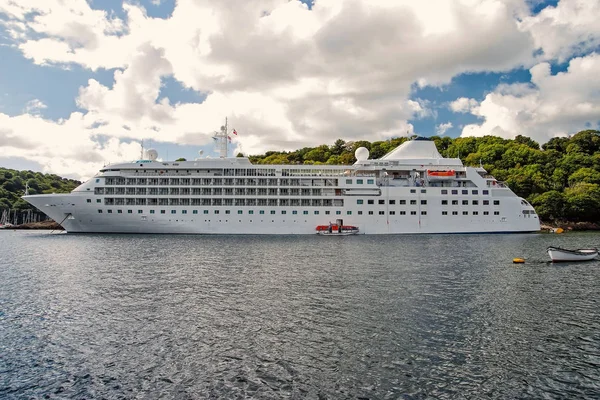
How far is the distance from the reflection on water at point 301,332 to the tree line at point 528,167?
236 ft

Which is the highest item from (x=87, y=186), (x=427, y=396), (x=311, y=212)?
(x=87, y=186)

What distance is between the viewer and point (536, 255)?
36188mm

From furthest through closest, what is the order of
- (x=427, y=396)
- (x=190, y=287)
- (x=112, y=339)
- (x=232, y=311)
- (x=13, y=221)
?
(x=13, y=221), (x=190, y=287), (x=232, y=311), (x=112, y=339), (x=427, y=396)

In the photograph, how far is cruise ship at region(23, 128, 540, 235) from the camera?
60.8 m

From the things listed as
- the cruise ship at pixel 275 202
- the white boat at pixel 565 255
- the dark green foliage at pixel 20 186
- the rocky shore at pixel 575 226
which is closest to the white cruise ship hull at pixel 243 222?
the cruise ship at pixel 275 202

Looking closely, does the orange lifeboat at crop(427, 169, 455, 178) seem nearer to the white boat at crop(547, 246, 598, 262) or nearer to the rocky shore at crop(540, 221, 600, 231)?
the white boat at crop(547, 246, 598, 262)

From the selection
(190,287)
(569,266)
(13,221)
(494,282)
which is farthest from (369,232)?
(13,221)

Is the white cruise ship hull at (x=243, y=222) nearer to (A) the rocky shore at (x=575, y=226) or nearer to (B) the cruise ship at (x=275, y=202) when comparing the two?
(B) the cruise ship at (x=275, y=202)

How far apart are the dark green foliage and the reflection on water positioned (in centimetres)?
12158

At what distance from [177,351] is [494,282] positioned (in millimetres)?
19010

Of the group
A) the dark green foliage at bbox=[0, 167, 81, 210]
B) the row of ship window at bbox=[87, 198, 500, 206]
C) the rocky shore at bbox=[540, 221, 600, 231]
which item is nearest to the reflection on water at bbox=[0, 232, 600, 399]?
the row of ship window at bbox=[87, 198, 500, 206]

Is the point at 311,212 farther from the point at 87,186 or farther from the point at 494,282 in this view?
the point at 494,282

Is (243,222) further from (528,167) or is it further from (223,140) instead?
(528,167)

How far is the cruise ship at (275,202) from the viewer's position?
60750 millimetres
